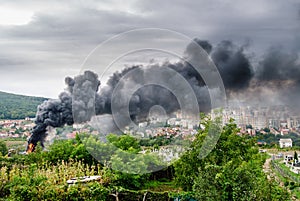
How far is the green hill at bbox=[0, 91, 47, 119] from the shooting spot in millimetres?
43763

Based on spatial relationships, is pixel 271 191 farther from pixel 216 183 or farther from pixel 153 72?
pixel 153 72

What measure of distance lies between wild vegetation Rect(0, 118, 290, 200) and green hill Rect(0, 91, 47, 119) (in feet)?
106

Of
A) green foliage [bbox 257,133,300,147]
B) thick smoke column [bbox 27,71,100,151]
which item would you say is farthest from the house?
thick smoke column [bbox 27,71,100,151]

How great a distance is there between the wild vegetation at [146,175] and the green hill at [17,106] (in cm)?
3246

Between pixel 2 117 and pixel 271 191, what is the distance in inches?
1608

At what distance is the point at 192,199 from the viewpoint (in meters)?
8.31

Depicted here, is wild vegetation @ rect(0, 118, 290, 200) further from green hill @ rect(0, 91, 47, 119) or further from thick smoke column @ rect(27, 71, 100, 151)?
green hill @ rect(0, 91, 47, 119)

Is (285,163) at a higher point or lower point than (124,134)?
lower

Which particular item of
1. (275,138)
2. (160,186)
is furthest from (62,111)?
(275,138)

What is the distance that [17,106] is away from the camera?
4784cm

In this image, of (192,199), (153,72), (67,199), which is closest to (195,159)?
(192,199)

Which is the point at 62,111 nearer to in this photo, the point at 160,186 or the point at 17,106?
the point at 160,186

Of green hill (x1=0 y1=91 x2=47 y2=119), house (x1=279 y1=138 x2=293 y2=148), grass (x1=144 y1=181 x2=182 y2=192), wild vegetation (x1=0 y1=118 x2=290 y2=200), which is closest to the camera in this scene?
wild vegetation (x1=0 y1=118 x2=290 y2=200)

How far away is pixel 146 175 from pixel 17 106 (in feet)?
132
